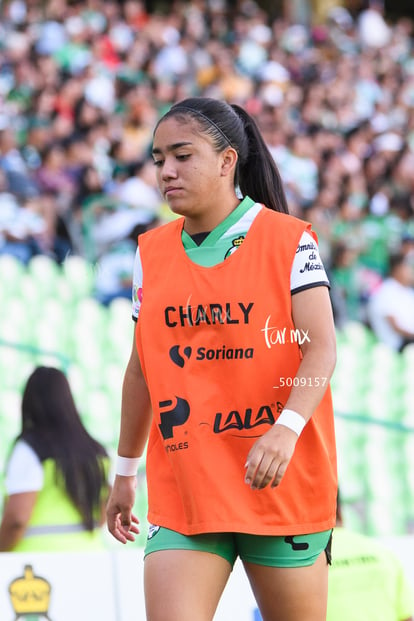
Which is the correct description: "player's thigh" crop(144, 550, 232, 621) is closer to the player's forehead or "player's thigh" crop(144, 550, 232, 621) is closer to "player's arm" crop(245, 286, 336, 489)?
"player's arm" crop(245, 286, 336, 489)

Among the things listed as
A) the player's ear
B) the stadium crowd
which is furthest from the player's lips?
the stadium crowd

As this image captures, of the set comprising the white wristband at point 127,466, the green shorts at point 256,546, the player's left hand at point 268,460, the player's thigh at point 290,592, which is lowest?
the player's thigh at point 290,592

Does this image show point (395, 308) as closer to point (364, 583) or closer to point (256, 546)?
point (364, 583)

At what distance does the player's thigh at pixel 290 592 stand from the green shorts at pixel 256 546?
18 millimetres

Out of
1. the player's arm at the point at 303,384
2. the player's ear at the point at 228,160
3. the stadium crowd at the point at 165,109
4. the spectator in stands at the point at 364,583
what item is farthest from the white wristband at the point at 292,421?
the stadium crowd at the point at 165,109

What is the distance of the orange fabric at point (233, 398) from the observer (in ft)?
8.86

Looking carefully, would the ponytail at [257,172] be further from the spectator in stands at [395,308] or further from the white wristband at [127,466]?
the spectator in stands at [395,308]

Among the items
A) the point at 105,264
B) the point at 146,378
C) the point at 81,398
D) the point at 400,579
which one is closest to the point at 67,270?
the point at 105,264

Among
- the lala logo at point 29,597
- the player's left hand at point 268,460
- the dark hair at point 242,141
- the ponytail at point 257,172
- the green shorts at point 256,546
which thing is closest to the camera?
the player's left hand at point 268,460

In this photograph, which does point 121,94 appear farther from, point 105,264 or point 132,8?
point 105,264

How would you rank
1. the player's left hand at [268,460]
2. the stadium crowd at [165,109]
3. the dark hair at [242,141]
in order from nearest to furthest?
the player's left hand at [268,460] → the dark hair at [242,141] → the stadium crowd at [165,109]

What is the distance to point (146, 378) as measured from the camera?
2.91 m

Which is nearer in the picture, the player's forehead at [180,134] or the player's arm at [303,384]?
the player's arm at [303,384]

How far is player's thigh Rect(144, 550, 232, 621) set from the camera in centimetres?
260
